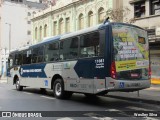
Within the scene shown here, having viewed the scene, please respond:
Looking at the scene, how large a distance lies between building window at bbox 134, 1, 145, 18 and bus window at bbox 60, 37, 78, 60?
1271 cm

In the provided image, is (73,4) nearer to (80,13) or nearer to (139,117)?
(80,13)

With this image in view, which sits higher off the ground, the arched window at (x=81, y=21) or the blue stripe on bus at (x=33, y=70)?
the arched window at (x=81, y=21)

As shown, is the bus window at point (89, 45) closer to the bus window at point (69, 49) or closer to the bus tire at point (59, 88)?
the bus window at point (69, 49)

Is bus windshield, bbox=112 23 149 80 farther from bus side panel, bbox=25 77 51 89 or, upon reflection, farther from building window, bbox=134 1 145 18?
building window, bbox=134 1 145 18

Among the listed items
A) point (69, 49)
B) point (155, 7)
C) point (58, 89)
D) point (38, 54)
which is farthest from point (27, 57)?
point (155, 7)

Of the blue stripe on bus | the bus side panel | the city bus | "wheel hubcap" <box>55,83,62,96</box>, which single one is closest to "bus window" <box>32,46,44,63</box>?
the blue stripe on bus

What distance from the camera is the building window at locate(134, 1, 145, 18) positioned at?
2659 centimetres

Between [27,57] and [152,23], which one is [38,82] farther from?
[152,23]

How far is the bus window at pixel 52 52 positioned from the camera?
53.6ft

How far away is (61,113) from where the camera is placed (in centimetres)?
1109

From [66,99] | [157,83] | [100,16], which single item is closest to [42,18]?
[100,16]

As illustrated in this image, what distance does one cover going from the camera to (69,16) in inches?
1506

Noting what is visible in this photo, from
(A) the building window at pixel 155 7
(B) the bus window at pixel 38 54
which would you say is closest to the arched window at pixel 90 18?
(A) the building window at pixel 155 7

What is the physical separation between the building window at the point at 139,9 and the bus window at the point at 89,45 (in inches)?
540
